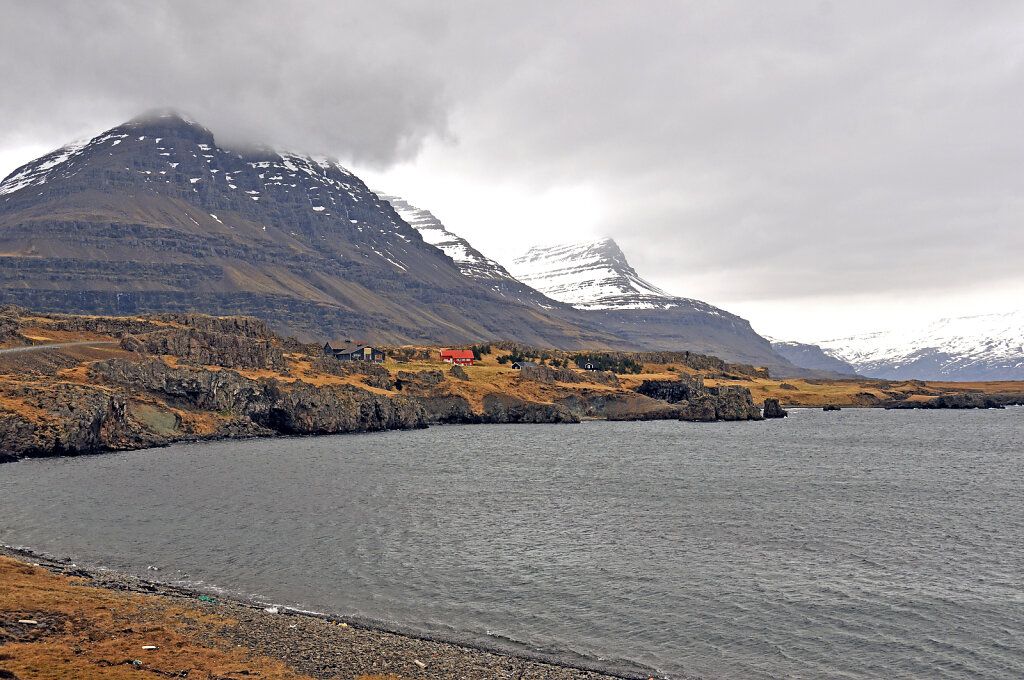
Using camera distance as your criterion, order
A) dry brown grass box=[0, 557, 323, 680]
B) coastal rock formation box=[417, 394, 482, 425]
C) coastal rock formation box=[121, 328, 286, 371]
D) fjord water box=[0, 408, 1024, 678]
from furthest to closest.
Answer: coastal rock formation box=[417, 394, 482, 425] → coastal rock formation box=[121, 328, 286, 371] → fjord water box=[0, 408, 1024, 678] → dry brown grass box=[0, 557, 323, 680]

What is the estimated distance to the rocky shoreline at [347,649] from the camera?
1337 inches

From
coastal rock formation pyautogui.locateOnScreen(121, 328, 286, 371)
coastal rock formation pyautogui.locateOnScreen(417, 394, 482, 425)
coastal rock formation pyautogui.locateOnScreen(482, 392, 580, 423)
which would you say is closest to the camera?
coastal rock formation pyautogui.locateOnScreen(121, 328, 286, 371)

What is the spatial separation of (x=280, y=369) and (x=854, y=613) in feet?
470

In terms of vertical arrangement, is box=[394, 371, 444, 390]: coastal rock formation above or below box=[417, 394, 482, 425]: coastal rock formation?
above

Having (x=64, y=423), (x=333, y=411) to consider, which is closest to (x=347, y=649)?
(x=64, y=423)

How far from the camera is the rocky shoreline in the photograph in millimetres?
33969

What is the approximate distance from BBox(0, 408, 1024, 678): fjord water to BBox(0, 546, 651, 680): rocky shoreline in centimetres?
178

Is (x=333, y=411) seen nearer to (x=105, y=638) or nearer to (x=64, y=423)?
(x=64, y=423)

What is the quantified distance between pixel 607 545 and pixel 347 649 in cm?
2710

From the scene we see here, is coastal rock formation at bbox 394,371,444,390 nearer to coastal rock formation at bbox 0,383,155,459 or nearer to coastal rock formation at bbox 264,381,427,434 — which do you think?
coastal rock formation at bbox 264,381,427,434

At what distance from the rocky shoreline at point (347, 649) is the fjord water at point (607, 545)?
1775 mm

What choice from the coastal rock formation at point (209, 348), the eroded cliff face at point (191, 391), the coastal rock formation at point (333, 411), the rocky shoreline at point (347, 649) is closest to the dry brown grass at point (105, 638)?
the rocky shoreline at point (347, 649)

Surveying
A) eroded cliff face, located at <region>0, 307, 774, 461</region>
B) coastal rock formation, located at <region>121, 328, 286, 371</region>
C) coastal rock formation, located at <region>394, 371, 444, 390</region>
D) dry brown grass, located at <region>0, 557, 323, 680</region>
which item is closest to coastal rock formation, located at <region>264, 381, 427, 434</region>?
eroded cliff face, located at <region>0, 307, 774, 461</region>

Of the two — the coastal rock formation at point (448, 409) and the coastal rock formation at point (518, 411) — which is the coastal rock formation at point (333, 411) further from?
the coastal rock formation at point (518, 411)
